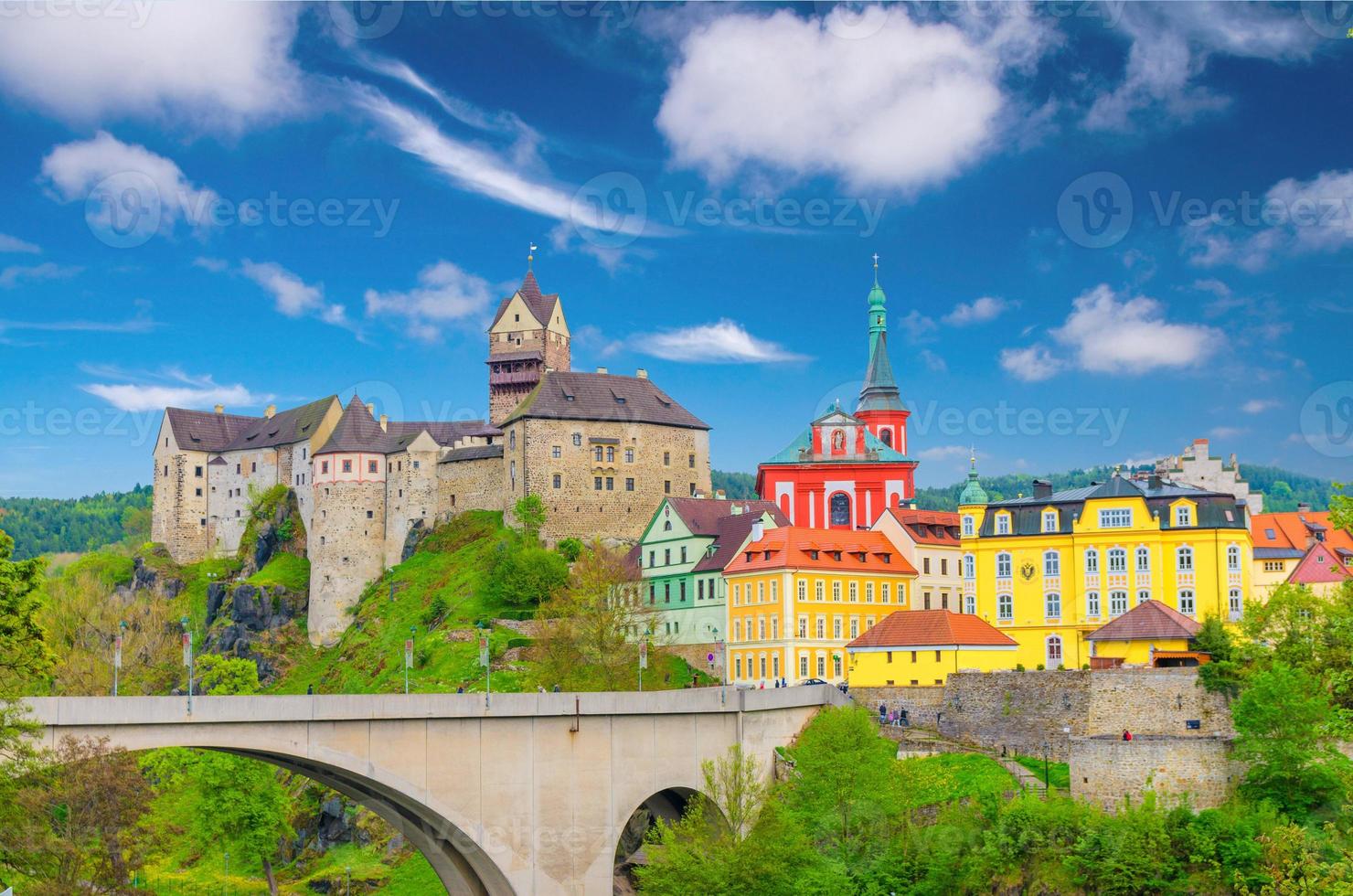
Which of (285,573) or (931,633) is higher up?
(285,573)

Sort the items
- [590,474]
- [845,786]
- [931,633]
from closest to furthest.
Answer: [845,786] < [931,633] < [590,474]

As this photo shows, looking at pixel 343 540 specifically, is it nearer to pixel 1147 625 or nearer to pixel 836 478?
pixel 836 478

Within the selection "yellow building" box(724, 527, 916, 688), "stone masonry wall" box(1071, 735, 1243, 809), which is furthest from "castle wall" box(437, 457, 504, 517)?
"stone masonry wall" box(1071, 735, 1243, 809)

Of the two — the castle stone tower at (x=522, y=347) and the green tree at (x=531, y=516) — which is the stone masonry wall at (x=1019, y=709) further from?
the castle stone tower at (x=522, y=347)

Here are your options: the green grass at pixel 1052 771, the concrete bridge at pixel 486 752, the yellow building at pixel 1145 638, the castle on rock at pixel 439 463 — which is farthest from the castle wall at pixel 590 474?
the green grass at pixel 1052 771

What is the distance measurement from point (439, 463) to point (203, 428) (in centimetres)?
2720

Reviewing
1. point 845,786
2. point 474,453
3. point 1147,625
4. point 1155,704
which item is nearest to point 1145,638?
point 1147,625

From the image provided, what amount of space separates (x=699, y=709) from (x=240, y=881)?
29.6m

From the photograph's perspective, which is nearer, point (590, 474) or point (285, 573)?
point (590, 474)

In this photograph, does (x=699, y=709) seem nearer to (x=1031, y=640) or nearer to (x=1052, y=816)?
(x=1052, y=816)

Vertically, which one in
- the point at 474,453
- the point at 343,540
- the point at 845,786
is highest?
the point at 474,453

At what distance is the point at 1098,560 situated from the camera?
68.0 m

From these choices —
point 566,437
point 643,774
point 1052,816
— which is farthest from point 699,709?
point 566,437

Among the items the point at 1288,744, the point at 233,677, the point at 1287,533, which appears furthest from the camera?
the point at 233,677
